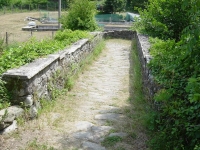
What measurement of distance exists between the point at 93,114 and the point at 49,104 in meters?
0.85

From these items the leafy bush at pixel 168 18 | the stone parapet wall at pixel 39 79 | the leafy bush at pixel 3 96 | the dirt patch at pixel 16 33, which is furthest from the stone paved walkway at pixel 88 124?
the dirt patch at pixel 16 33

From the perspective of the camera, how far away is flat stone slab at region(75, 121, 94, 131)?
4107mm

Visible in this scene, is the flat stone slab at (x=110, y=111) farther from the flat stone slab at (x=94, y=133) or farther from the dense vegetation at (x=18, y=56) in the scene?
the dense vegetation at (x=18, y=56)

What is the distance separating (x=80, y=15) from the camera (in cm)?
1212

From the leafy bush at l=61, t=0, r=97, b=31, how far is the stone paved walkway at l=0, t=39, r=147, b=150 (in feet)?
19.2

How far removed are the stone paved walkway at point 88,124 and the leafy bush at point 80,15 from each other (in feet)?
19.2

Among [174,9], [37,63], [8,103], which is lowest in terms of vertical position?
[8,103]

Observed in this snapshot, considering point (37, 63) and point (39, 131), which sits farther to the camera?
point (37, 63)

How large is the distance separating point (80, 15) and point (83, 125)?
8.73 meters

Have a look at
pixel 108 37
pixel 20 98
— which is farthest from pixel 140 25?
pixel 20 98

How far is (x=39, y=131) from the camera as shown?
3832 millimetres

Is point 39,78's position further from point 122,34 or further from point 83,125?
point 122,34

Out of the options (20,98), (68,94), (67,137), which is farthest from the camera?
(68,94)

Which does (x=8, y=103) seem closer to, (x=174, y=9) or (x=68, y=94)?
(x=68, y=94)
